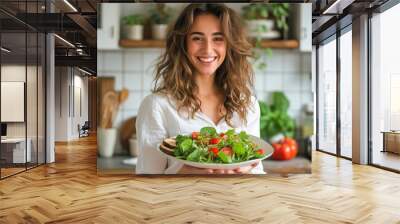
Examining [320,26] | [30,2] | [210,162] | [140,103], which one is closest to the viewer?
[210,162]

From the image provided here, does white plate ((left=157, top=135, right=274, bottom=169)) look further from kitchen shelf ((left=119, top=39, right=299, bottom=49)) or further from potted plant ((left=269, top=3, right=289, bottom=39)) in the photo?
potted plant ((left=269, top=3, right=289, bottom=39))

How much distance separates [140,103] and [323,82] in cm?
549

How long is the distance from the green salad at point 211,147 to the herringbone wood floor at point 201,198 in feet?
1.15

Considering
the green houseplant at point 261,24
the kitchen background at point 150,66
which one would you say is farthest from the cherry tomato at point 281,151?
the green houseplant at point 261,24

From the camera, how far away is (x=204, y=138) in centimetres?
470

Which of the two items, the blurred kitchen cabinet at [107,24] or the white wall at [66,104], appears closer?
the blurred kitchen cabinet at [107,24]

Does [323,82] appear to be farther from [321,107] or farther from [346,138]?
[346,138]

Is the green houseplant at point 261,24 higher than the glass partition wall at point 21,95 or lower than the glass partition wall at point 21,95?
higher

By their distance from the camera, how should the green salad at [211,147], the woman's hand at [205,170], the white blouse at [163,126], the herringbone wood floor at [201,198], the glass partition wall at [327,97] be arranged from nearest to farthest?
the herringbone wood floor at [201,198] → the green salad at [211,147] → the white blouse at [163,126] → the woman's hand at [205,170] → the glass partition wall at [327,97]

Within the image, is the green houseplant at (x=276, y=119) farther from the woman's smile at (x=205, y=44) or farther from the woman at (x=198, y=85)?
the woman's smile at (x=205, y=44)

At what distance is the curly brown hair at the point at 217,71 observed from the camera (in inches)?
190

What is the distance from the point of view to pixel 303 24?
511cm

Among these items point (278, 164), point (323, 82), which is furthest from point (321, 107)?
point (278, 164)

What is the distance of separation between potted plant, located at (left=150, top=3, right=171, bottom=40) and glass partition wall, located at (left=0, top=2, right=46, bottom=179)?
204cm
